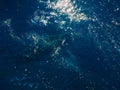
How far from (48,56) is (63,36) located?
5.18 feet

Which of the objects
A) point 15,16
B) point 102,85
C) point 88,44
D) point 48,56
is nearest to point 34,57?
point 48,56

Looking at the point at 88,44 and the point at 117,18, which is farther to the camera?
the point at 88,44

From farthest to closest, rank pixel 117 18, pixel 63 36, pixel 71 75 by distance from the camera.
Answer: pixel 71 75 < pixel 63 36 < pixel 117 18

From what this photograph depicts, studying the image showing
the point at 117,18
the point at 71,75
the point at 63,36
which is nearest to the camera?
the point at 117,18

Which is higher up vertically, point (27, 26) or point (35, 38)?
point (27, 26)

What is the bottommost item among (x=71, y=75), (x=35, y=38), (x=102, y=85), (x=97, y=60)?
(x=102, y=85)

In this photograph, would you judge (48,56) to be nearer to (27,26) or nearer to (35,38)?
(35,38)

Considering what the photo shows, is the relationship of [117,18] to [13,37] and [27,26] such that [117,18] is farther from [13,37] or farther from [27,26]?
[13,37]

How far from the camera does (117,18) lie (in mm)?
9695

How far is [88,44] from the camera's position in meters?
10.6

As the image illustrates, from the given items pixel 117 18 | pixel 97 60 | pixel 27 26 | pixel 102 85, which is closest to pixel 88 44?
pixel 97 60

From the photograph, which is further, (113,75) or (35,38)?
(113,75)

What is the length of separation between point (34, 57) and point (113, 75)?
17.0 feet

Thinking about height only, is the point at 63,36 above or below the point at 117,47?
above
